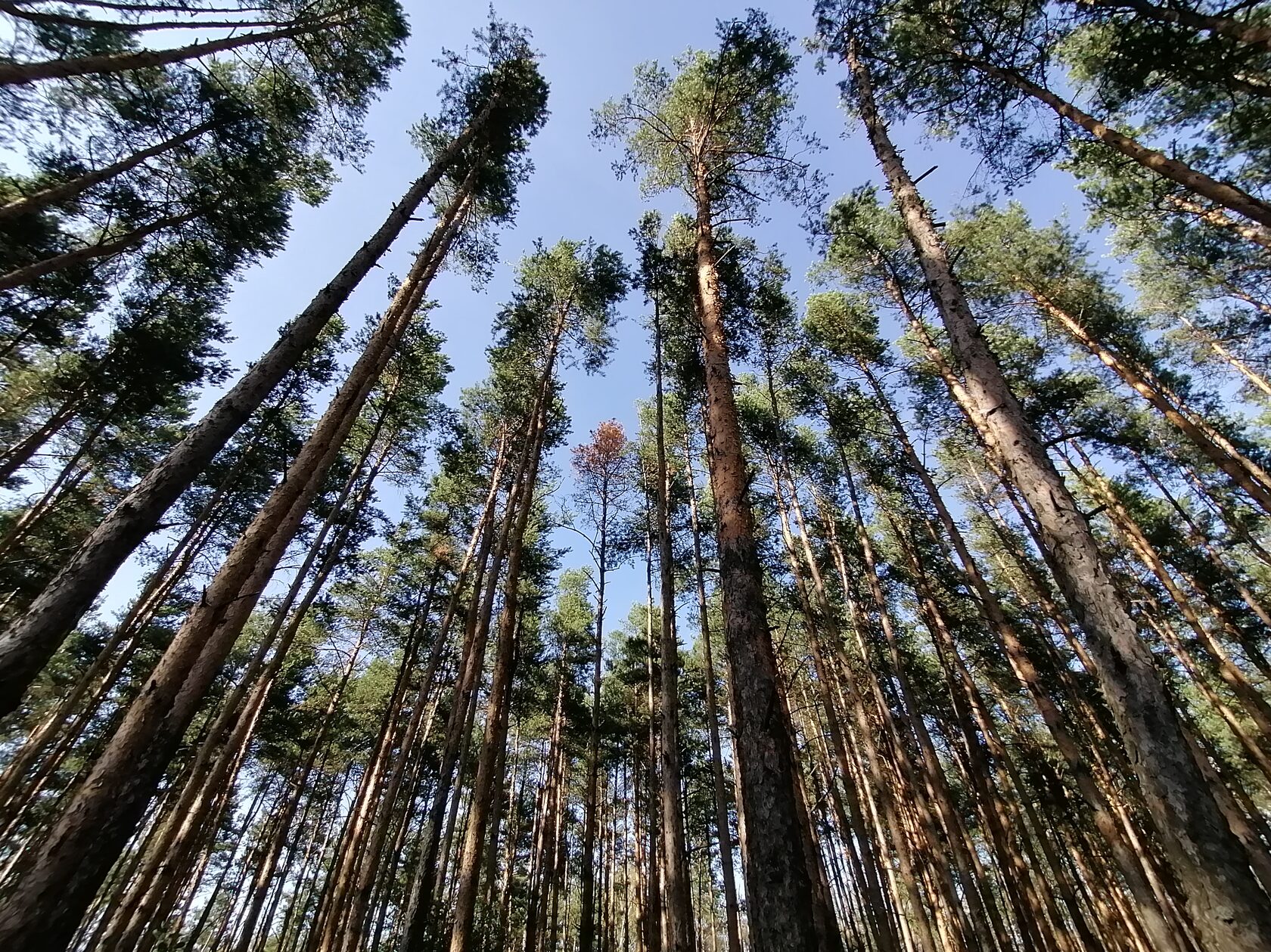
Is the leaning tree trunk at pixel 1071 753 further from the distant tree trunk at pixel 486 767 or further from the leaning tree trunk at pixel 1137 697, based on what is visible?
the distant tree trunk at pixel 486 767

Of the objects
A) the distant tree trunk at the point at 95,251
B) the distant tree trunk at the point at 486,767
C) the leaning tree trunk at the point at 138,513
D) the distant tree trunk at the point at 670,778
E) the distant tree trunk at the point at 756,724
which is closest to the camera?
the distant tree trunk at the point at 756,724

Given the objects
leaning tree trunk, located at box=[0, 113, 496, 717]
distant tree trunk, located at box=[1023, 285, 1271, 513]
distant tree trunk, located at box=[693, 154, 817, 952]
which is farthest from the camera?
distant tree trunk, located at box=[1023, 285, 1271, 513]

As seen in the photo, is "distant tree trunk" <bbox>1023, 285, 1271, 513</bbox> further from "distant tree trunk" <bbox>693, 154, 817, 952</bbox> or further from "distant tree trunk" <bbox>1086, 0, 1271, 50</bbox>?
"distant tree trunk" <bbox>693, 154, 817, 952</bbox>

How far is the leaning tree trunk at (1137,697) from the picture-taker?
2.99m

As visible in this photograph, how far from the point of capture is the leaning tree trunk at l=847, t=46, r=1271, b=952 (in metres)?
2.99

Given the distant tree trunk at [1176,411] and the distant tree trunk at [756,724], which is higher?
the distant tree trunk at [1176,411]

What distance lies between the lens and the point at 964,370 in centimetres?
575

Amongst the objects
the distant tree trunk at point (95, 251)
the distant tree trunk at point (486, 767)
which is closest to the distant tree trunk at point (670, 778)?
the distant tree trunk at point (486, 767)

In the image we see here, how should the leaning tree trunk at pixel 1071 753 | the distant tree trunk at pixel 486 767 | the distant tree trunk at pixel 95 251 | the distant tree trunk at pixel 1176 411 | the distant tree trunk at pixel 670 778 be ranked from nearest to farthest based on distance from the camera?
the leaning tree trunk at pixel 1071 753, the distant tree trunk at pixel 486 767, the distant tree trunk at pixel 670 778, the distant tree trunk at pixel 95 251, the distant tree trunk at pixel 1176 411

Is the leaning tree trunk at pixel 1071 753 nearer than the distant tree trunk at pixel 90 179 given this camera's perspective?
Yes

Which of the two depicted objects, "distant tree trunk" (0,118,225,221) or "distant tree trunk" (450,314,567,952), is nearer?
"distant tree trunk" (450,314,567,952)

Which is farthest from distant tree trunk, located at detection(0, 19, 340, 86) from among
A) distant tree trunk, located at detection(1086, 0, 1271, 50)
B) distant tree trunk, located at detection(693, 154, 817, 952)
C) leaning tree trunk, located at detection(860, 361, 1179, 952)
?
leaning tree trunk, located at detection(860, 361, 1179, 952)

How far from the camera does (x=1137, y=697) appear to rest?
12.0ft

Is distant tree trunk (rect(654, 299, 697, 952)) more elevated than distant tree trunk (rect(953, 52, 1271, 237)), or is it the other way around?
distant tree trunk (rect(953, 52, 1271, 237))
